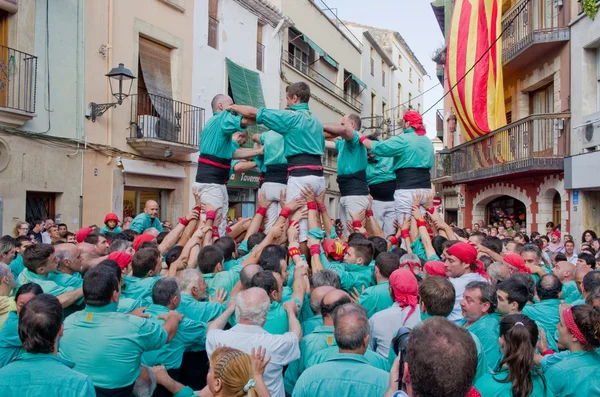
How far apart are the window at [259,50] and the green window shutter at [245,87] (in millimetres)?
553

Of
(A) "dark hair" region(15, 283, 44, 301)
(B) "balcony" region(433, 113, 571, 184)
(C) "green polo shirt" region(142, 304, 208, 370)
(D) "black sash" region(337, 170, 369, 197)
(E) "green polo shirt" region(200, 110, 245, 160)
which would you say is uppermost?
(B) "balcony" region(433, 113, 571, 184)

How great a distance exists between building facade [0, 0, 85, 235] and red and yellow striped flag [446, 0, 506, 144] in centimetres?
1050

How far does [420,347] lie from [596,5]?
12242mm

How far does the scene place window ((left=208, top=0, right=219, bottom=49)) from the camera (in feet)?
54.5

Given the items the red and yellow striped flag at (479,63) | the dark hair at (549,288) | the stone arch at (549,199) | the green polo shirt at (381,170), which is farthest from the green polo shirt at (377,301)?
the red and yellow striped flag at (479,63)

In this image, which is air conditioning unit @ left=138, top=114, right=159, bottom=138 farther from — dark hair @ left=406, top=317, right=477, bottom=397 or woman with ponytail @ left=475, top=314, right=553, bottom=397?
dark hair @ left=406, top=317, right=477, bottom=397

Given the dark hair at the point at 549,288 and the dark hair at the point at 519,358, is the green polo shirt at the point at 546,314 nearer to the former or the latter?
the dark hair at the point at 549,288

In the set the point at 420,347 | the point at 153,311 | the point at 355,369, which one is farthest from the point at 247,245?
the point at 420,347

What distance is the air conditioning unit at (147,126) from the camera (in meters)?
13.4

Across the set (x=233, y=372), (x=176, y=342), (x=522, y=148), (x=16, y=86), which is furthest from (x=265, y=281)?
(x=522, y=148)

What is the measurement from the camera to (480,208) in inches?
746

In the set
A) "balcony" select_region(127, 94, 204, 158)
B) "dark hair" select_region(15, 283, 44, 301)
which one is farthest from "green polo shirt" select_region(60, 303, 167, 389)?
"balcony" select_region(127, 94, 204, 158)

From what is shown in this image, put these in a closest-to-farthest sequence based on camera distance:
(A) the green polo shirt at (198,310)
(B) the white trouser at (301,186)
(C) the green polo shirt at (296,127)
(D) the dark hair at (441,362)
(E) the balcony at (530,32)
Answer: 1. (D) the dark hair at (441,362)
2. (A) the green polo shirt at (198,310)
3. (C) the green polo shirt at (296,127)
4. (B) the white trouser at (301,186)
5. (E) the balcony at (530,32)

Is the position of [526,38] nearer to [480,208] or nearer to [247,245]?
[480,208]
